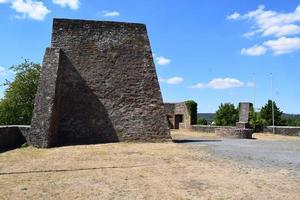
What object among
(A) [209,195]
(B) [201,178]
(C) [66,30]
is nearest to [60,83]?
(C) [66,30]

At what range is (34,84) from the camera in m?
31.1

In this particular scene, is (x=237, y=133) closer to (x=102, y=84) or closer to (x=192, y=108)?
(x=102, y=84)

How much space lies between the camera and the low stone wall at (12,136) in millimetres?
15977

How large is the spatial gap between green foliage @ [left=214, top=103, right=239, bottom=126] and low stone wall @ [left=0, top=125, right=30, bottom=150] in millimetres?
28946

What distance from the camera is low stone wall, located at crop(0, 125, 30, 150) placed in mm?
15977

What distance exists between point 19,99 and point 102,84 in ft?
39.5

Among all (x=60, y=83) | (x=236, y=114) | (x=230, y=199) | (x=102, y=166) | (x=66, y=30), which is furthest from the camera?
(x=236, y=114)

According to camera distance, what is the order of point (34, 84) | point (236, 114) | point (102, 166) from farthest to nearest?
point (236, 114) → point (34, 84) → point (102, 166)

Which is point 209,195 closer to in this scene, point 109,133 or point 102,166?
point 102,166

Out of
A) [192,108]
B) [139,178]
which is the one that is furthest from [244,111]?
[139,178]

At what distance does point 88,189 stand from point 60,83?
12.1 m

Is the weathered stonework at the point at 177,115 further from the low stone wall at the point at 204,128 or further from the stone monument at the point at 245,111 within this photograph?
the stone monument at the point at 245,111

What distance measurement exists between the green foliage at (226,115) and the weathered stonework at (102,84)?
24115 millimetres

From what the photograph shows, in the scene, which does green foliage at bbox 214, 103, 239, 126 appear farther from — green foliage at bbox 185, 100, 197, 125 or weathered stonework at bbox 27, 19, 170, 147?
weathered stonework at bbox 27, 19, 170, 147
